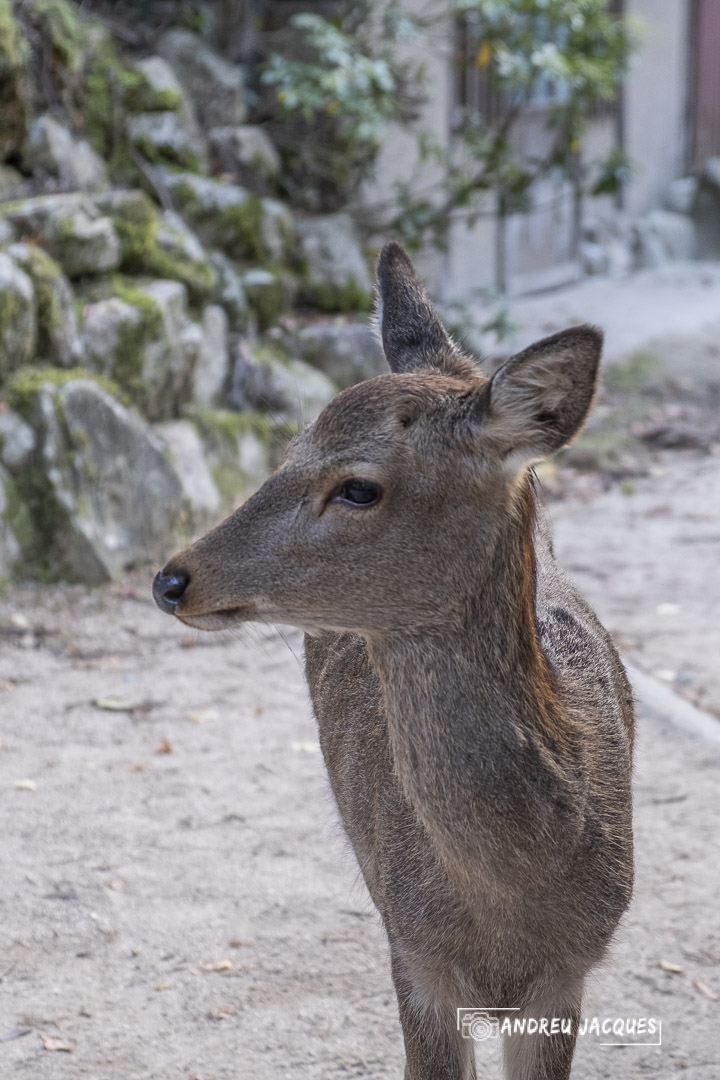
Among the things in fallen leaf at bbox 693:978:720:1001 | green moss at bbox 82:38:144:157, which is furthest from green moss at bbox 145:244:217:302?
fallen leaf at bbox 693:978:720:1001

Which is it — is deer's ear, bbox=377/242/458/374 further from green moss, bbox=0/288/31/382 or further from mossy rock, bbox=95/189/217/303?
mossy rock, bbox=95/189/217/303

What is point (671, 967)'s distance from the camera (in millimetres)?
3467

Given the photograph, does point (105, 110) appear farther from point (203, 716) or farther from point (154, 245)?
point (203, 716)

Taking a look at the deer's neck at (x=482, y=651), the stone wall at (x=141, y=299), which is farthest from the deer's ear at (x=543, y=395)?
the stone wall at (x=141, y=299)

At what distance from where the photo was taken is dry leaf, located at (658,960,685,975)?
345 cm

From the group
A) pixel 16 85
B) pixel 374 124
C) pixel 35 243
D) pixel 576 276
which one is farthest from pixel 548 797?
pixel 576 276

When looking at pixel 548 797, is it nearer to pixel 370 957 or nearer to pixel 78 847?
pixel 370 957

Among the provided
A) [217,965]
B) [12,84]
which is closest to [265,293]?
[12,84]

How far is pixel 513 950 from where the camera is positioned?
235 centimetres

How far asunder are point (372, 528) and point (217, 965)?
1705 millimetres

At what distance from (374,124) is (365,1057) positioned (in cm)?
651

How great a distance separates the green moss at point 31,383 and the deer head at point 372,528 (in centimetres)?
398

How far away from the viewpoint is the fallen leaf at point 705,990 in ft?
11.0

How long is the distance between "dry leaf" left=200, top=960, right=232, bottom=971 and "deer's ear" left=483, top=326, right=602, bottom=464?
1885 millimetres
